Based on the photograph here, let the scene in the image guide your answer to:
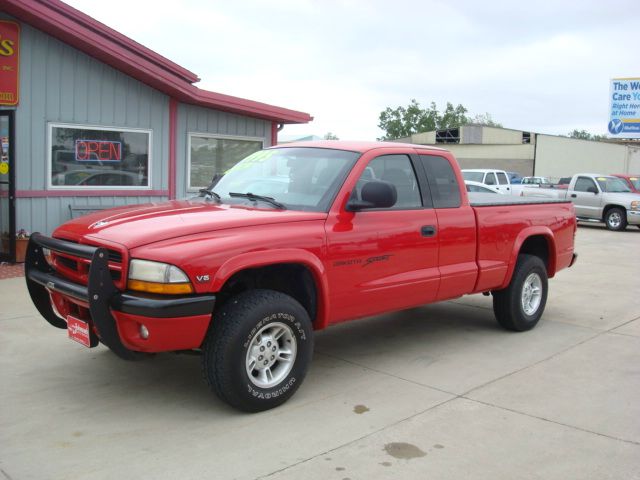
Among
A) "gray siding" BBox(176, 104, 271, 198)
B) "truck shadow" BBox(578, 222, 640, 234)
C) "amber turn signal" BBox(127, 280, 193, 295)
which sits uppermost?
→ "gray siding" BBox(176, 104, 271, 198)

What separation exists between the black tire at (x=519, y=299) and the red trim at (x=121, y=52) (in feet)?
21.9

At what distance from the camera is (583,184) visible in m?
20.8

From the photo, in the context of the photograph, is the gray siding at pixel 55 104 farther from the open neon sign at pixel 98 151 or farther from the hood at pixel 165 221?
the hood at pixel 165 221

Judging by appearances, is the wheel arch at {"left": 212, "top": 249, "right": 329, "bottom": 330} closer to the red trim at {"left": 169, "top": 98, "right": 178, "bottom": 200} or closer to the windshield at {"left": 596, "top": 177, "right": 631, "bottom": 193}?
the red trim at {"left": 169, "top": 98, "right": 178, "bottom": 200}

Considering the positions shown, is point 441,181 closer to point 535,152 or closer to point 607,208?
point 607,208

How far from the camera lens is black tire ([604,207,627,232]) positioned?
1944cm

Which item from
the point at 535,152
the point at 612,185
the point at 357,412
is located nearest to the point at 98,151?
the point at 357,412

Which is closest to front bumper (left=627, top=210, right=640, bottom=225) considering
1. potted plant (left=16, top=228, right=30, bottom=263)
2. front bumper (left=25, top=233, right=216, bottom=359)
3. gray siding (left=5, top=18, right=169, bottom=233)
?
gray siding (left=5, top=18, right=169, bottom=233)

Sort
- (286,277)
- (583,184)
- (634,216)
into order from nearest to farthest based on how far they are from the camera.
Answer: (286,277), (634,216), (583,184)

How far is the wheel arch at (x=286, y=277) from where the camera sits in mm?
4199

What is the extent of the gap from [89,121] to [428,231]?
7.06 metres

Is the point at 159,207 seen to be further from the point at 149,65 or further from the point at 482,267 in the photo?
the point at 149,65

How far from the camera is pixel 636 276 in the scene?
10617mm

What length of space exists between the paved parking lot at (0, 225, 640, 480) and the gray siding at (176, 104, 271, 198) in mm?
5365
